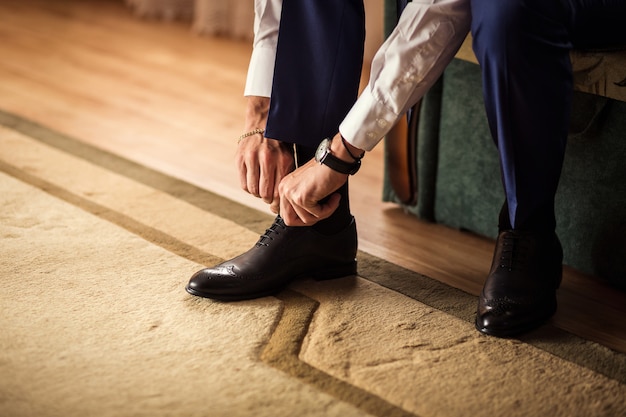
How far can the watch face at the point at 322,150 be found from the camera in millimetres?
1121

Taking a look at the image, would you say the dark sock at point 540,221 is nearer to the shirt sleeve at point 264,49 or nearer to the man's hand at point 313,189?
the man's hand at point 313,189

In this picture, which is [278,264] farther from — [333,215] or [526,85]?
[526,85]

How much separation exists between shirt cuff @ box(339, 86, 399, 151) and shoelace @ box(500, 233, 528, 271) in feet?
0.82

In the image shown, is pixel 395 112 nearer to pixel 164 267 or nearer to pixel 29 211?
pixel 164 267

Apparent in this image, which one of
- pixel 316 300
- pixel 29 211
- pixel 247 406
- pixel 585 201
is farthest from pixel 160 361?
pixel 585 201

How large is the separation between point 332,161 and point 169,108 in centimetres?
125

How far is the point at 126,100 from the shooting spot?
2311 millimetres

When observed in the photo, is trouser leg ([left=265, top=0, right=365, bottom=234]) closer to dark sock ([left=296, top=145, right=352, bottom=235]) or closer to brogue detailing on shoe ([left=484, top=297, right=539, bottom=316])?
dark sock ([left=296, top=145, right=352, bottom=235])

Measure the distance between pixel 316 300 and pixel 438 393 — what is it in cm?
29

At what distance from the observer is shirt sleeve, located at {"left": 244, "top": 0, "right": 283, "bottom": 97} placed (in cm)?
125

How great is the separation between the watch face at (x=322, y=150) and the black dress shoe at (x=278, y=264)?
0.15 meters

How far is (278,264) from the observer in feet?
4.00

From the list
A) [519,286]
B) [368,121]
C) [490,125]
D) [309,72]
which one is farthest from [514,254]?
[309,72]

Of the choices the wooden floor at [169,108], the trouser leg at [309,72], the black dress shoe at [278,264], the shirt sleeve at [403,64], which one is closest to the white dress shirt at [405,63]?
the shirt sleeve at [403,64]
